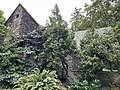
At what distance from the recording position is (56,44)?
1325cm

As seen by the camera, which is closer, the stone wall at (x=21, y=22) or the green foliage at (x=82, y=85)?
the green foliage at (x=82, y=85)

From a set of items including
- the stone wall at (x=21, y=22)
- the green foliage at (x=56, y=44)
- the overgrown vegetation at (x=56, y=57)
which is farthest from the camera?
the stone wall at (x=21, y=22)

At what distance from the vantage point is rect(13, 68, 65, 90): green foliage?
36.8ft

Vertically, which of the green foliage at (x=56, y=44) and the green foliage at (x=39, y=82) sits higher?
the green foliage at (x=56, y=44)

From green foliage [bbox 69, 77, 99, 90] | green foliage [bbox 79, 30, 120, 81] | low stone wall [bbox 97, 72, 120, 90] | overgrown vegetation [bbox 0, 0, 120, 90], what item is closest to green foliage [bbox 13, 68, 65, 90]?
overgrown vegetation [bbox 0, 0, 120, 90]

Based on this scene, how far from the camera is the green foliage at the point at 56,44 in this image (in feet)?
42.7

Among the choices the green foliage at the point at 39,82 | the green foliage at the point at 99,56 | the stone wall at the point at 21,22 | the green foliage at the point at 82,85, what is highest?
the stone wall at the point at 21,22

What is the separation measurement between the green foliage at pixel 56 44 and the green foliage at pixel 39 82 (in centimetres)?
108

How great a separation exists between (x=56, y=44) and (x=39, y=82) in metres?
2.94

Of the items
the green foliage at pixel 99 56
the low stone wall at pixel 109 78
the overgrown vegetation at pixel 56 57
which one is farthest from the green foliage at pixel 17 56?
the low stone wall at pixel 109 78

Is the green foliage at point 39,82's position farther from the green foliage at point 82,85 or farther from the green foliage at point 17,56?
the green foliage at point 82,85

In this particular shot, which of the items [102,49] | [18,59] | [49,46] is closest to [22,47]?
[18,59]

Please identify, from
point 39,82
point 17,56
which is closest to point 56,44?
point 39,82

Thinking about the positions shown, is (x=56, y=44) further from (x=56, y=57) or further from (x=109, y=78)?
(x=109, y=78)
